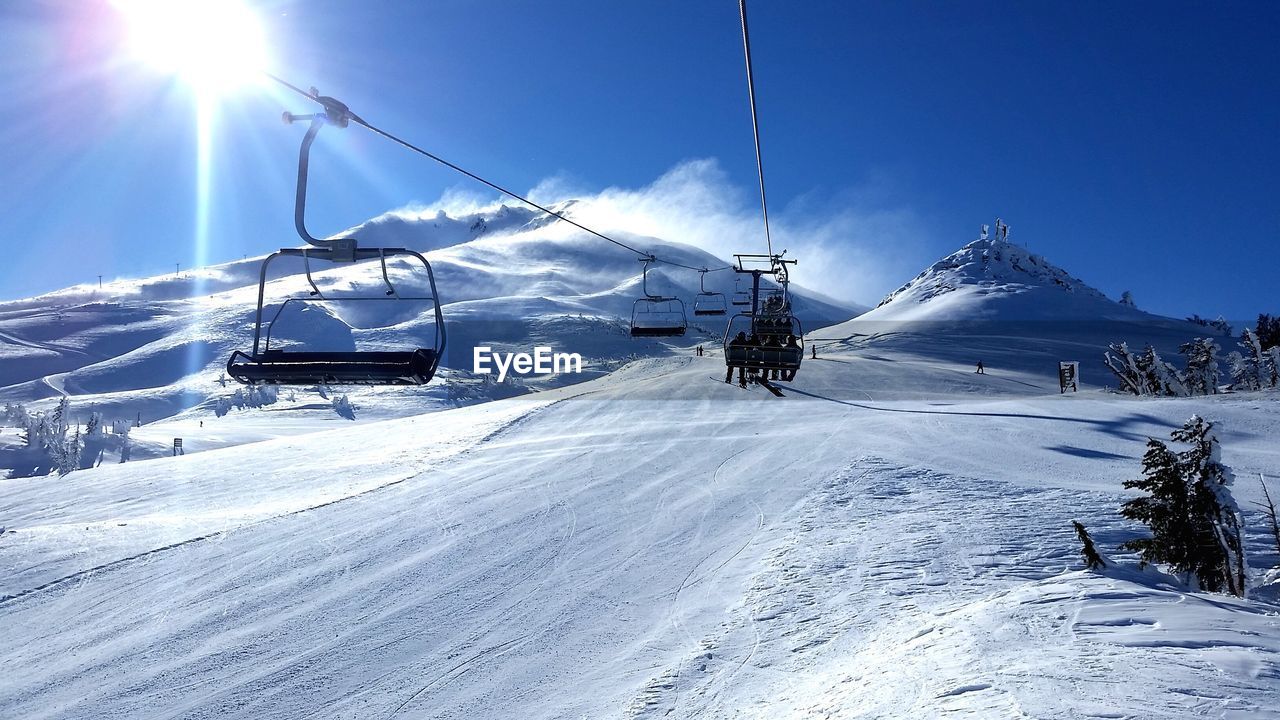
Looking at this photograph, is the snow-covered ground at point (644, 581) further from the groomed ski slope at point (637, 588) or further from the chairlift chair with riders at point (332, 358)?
the chairlift chair with riders at point (332, 358)

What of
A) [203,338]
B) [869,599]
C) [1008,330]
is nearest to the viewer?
[869,599]

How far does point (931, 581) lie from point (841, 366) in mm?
50981

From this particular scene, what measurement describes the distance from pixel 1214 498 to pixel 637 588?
9.89 meters

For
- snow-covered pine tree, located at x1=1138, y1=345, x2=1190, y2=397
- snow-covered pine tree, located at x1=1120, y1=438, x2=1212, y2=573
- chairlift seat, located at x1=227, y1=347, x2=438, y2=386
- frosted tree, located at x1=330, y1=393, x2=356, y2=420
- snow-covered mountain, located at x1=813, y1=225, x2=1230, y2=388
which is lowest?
frosted tree, located at x1=330, y1=393, x2=356, y2=420

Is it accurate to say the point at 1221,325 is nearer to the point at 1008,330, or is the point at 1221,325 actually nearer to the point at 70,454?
the point at 1008,330

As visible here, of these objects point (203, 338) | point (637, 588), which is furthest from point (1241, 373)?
point (203, 338)

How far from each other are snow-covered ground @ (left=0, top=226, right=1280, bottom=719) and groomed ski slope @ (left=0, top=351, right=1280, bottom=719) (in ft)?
0.23

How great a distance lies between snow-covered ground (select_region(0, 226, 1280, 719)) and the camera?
8859mm

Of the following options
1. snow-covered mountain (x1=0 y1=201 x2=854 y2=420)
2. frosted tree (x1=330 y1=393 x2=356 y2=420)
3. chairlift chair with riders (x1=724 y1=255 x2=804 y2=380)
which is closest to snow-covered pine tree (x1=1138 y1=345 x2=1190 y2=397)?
chairlift chair with riders (x1=724 y1=255 x2=804 y2=380)

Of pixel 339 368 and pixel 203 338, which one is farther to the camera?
pixel 203 338

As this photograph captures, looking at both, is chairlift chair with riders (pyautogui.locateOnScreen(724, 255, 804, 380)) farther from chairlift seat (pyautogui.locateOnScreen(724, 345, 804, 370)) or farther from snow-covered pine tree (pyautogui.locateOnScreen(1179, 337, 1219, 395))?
A: snow-covered pine tree (pyautogui.locateOnScreen(1179, 337, 1219, 395))

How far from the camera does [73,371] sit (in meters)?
133

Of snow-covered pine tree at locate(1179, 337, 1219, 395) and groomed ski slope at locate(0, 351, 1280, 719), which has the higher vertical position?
snow-covered pine tree at locate(1179, 337, 1219, 395)

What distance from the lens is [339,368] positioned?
7.46 m
